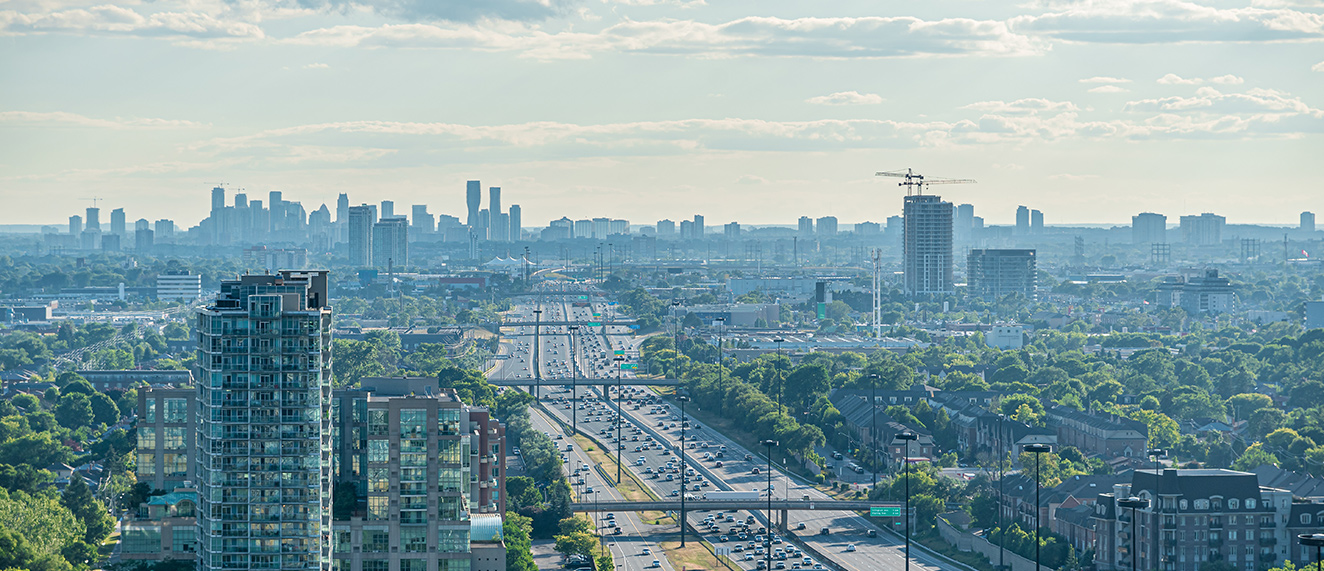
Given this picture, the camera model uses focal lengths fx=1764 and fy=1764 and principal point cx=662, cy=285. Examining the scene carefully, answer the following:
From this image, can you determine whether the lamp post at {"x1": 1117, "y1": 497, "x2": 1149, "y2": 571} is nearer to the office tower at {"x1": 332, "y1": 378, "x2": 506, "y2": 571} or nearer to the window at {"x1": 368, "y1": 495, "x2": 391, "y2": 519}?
the office tower at {"x1": 332, "y1": 378, "x2": 506, "y2": 571}

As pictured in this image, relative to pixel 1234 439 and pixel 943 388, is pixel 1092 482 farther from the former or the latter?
pixel 943 388

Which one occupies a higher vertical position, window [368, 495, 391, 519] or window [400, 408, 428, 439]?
window [400, 408, 428, 439]

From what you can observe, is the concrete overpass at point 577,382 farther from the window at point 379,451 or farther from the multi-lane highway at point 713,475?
the window at point 379,451

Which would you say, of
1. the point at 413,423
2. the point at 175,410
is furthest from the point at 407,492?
the point at 175,410

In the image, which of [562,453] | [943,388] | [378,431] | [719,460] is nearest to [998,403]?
[943,388]

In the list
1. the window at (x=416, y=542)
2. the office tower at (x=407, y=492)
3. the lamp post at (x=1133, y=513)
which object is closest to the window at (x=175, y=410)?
the office tower at (x=407, y=492)

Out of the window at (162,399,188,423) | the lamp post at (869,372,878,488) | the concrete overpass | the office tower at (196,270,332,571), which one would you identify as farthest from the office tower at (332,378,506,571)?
the concrete overpass
